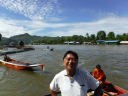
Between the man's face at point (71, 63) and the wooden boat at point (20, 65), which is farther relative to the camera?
the wooden boat at point (20, 65)

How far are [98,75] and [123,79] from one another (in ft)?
32.2

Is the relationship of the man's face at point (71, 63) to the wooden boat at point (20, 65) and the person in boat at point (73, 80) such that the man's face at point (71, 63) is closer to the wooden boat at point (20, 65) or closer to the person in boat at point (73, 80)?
the person in boat at point (73, 80)

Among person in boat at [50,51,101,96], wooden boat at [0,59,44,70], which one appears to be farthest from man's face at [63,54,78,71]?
wooden boat at [0,59,44,70]

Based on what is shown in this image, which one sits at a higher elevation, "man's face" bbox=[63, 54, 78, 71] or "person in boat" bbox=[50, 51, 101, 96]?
"man's face" bbox=[63, 54, 78, 71]

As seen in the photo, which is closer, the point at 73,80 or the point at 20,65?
the point at 73,80

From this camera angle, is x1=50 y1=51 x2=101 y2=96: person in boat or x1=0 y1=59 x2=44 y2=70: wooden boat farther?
x1=0 y1=59 x2=44 y2=70: wooden boat

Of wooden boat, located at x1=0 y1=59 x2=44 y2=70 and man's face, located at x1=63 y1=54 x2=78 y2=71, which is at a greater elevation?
man's face, located at x1=63 y1=54 x2=78 y2=71

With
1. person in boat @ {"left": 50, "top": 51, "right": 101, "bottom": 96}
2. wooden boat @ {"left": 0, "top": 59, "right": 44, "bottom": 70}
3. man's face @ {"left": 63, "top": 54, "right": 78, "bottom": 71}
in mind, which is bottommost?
wooden boat @ {"left": 0, "top": 59, "right": 44, "bottom": 70}

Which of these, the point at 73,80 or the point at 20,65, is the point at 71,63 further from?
the point at 20,65

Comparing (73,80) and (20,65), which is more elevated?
(73,80)

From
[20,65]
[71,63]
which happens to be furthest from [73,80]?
[20,65]

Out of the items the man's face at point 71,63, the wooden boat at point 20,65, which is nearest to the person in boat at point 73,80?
the man's face at point 71,63

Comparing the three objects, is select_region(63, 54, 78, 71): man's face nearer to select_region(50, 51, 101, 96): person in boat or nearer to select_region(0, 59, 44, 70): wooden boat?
select_region(50, 51, 101, 96): person in boat

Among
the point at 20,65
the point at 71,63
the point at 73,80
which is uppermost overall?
the point at 71,63
